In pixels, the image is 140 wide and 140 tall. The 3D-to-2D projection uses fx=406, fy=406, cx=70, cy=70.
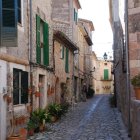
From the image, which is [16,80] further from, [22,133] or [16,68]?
[22,133]

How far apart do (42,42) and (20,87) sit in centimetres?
506

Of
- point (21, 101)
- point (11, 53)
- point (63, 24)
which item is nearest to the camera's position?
point (11, 53)

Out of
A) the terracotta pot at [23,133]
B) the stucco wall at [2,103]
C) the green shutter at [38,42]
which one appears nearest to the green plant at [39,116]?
the terracotta pot at [23,133]

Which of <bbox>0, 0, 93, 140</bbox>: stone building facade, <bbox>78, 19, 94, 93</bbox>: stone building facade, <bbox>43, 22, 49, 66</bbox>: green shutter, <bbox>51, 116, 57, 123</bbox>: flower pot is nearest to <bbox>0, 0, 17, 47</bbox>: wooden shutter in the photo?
<bbox>0, 0, 93, 140</bbox>: stone building facade

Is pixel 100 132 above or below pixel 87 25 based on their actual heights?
below

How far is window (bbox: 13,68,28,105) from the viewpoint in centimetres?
1242

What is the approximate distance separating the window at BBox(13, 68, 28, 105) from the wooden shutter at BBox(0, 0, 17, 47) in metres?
1.57

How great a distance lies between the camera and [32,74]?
1520 centimetres

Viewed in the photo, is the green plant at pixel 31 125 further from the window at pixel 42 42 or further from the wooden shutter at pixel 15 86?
the window at pixel 42 42

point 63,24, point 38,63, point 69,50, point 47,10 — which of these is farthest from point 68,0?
point 38,63

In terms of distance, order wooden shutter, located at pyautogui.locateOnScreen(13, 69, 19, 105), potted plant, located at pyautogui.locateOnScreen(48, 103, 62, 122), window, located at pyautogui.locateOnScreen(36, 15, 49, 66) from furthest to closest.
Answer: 1. potted plant, located at pyautogui.locateOnScreen(48, 103, 62, 122)
2. window, located at pyautogui.locateOnScreen(36, 15, 49, 66)
3. wooden shutter, located at pyautogui.locateOnScreen(13, 69, 19, 105)

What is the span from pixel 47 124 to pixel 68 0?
17.4m

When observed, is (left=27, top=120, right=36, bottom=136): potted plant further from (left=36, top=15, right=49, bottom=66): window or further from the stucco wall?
(left=36, top=15, right=49, bottom=66): window

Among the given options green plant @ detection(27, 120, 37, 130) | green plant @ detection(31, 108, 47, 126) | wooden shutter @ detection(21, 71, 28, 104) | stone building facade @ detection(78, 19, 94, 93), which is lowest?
green plant @ detection(27, 120, 37, 130)
